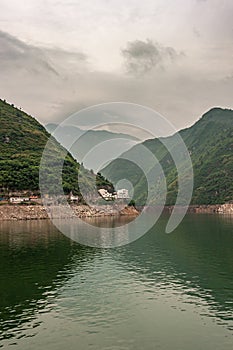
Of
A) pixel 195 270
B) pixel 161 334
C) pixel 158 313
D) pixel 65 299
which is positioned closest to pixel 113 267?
pixel 195 270

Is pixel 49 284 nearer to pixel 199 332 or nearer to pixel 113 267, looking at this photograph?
pixel 113 267

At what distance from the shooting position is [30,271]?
69.9 m

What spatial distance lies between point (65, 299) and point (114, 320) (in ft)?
33.9

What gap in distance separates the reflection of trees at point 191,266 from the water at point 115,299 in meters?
0.16

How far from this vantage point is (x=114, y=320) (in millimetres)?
44625

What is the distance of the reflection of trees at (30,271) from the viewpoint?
46744 mm

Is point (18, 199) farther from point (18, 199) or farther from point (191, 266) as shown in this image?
point (191, 266)

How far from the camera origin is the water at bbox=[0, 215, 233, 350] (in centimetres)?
3909

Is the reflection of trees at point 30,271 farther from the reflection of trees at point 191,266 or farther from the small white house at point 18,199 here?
the small white house at point 18,199

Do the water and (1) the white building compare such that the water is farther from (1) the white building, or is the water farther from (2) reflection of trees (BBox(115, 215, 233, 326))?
(1) the white building

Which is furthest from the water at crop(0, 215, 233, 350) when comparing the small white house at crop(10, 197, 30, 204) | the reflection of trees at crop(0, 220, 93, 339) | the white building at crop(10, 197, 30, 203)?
the white building at crop(10, 197, 30, 203)

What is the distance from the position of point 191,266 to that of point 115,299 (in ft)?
90.3

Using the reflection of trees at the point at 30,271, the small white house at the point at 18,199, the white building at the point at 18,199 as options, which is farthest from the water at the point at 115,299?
the white building at the point at 18,199

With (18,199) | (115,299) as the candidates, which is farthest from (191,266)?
(18,199)
